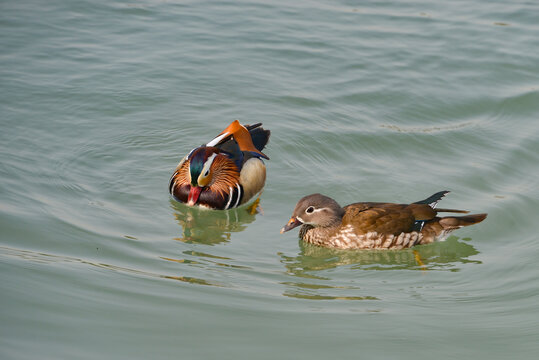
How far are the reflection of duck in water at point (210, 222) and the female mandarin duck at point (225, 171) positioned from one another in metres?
0.10

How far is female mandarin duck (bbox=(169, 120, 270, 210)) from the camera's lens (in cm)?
941

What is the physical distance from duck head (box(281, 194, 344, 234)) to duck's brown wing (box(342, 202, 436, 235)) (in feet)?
0.48

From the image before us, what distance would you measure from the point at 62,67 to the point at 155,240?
5888 mm

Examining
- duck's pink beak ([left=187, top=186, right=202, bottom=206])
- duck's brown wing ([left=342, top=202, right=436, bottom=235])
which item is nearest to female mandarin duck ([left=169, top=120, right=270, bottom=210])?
duck's pink beak ([left=187, top=186, right=202, bottom=206])

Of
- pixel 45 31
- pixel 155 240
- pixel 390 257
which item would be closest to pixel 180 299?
pixel 155 240

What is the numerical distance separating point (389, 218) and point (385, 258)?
446 millimetres

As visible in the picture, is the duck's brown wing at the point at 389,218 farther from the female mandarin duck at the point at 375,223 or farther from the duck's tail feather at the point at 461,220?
the duck's tail feather at the point at 461,220

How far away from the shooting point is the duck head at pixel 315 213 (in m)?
8.37

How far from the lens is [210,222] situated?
927 cm

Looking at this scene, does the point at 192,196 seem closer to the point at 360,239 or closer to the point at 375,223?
the point at 360,239

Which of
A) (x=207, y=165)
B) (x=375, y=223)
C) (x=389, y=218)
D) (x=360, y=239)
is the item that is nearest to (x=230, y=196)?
(x=207, y=165)

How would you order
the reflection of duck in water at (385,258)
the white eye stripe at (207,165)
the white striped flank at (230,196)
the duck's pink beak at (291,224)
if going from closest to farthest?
the reflection of duck in water at (385,258) → the duck's pink beak at (291,224) → the white eye stripe at (207,165) → the white striped flank at (230,196)

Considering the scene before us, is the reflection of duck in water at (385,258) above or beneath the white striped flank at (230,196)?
beneath

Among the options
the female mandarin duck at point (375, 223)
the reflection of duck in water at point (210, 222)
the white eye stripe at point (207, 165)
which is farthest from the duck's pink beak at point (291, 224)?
the white eye stripe at point (207, 165)
